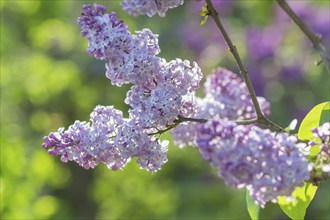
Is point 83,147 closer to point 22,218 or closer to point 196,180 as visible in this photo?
point 22,218

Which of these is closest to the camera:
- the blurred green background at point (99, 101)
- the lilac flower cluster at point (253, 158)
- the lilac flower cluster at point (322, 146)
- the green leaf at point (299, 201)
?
the lilac flower cluster at point (253, 158)

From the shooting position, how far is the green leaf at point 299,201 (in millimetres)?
1107

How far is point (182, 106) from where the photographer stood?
1066mm

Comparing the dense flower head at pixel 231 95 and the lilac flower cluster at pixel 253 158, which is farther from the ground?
the dense flower head at pixel 231 95

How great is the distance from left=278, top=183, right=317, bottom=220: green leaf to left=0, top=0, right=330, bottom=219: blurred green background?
7.97 ft

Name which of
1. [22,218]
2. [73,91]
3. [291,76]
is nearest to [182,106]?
[22,218]

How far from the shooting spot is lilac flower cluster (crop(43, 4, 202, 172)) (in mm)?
994

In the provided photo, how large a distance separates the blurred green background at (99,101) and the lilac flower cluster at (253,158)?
2.71 metres

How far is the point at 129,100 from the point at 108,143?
62 millimetres

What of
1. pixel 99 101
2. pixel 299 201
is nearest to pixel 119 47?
pixel 299 201

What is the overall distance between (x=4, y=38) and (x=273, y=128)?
345 centimetres

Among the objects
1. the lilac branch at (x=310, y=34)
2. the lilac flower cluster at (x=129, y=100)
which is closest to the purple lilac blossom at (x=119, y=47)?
the lilac flower cluster at (x=129, y=100)

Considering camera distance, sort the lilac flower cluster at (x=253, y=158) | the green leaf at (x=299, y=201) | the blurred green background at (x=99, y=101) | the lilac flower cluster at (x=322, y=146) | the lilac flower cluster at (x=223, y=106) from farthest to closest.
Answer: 1. the blurred green background at (x=99, y=101)
2. the lilac flower cluster at (x=223, y=106)
3. the green leaf at (x=299, y=201)
4. the lilac flower cluster at (x=322, y=146)
5. the lilac flower cluster at (x=253, y=158)

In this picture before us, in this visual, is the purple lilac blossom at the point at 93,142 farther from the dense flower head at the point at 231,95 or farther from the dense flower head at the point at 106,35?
the dense flower head at the point at 231,95
